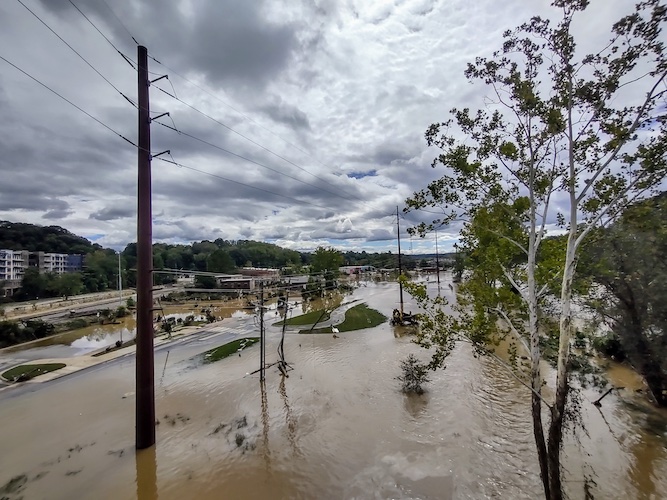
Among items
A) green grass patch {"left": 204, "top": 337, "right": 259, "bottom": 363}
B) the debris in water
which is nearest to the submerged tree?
the debris in water

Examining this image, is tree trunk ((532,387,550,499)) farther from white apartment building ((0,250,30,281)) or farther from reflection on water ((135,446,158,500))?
white apartment building ((0,250,30,281))

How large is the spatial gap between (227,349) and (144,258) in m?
15.1

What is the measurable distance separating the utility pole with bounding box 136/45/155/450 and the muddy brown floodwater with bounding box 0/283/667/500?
7.70 ft

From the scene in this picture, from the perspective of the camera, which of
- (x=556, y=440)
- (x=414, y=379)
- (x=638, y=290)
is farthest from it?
(x=414, y=379)

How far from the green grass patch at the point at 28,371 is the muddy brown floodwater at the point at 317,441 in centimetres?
320

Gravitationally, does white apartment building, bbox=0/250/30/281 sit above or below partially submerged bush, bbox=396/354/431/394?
above

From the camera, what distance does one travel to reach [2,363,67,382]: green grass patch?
60.7ft

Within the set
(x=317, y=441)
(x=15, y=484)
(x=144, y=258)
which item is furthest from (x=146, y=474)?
(x=144, y=258)

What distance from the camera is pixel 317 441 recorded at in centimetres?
1078

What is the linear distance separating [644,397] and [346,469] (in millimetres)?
12039

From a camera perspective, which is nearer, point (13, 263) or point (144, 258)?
point (144, 258)

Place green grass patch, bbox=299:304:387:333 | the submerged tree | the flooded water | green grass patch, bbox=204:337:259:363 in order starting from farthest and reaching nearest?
green grass patch, bbox=299:304:387:333 < the flooded water < green grass patch, bbox=204:337:259:363 < the submerged tree

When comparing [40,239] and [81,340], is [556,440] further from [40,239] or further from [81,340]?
[40,239]

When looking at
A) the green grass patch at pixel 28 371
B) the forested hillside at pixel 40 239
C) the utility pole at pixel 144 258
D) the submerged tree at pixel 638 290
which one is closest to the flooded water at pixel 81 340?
the green grass patch at pixel 28 371
